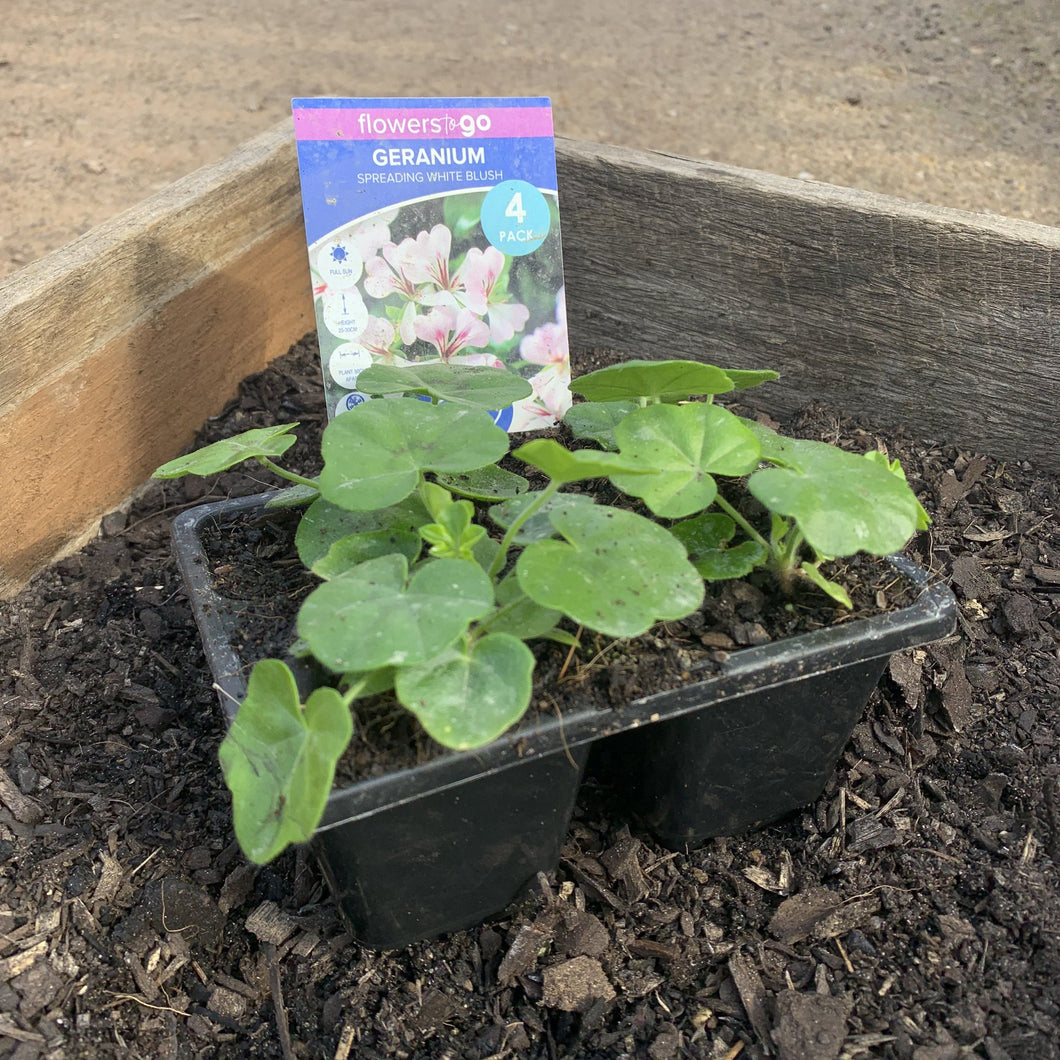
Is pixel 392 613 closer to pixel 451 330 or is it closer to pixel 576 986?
pixel 576 986

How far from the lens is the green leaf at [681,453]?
3.15ft

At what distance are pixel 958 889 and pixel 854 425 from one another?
2.62 feet

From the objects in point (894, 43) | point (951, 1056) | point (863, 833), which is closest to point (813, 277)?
point (863, 833)

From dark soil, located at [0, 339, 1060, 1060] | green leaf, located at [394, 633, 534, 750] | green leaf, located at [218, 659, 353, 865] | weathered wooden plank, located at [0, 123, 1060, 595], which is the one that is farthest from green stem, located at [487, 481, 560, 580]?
weathered wooden plank, located at [0, 123, 1060, 595]

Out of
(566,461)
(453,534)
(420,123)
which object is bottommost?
(453,534)

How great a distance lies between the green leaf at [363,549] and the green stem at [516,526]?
85 mm

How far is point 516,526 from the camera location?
3.07 ft

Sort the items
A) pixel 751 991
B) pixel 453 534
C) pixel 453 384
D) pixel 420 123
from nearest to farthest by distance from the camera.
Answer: pixel 453 534
pixel 751 991
pixel 453 384
pixel 420 123

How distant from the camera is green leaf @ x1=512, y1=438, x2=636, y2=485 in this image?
85 centimetres

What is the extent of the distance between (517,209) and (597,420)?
1.42 ft

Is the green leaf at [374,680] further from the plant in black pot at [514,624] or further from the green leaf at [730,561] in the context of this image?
the green leaf at [730,561]

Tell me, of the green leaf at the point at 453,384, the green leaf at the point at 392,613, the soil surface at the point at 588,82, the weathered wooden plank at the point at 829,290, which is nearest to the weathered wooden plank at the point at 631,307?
the weathered wooden plank at the point at 829,290

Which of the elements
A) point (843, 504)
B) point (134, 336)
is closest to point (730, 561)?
point (843, 504)

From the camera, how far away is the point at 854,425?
1.69 m
